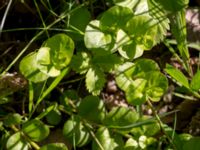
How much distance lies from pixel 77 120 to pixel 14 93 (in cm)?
23

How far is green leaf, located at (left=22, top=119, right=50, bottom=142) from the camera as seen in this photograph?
1.31 m

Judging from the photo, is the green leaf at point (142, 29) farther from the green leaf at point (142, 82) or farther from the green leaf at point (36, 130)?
the green leaf at point (36, 130)

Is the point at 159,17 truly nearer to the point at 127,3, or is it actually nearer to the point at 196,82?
the point at 127,3

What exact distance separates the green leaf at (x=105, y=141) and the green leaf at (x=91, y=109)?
0.04 m

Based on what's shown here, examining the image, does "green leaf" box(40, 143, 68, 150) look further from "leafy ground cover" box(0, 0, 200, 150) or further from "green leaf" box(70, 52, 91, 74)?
"green leaf" box(70, 52, 91, 74)

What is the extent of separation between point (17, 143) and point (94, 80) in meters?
0.28

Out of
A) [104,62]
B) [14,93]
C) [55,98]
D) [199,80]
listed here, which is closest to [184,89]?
[199,80]

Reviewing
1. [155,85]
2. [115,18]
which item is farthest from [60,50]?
[155,85]

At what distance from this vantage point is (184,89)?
1.46 m

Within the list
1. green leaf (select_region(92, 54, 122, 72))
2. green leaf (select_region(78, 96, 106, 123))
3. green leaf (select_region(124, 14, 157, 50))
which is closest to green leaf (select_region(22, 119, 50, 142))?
green leaf (select_region(78, 96, 106, 123))

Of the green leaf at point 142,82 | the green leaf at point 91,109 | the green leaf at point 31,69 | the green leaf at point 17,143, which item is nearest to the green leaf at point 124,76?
the green leaf at point 142,82

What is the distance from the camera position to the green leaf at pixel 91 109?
137cm

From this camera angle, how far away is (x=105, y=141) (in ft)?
4.41

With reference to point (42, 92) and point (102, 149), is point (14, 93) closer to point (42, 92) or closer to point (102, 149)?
point (42, 92)
